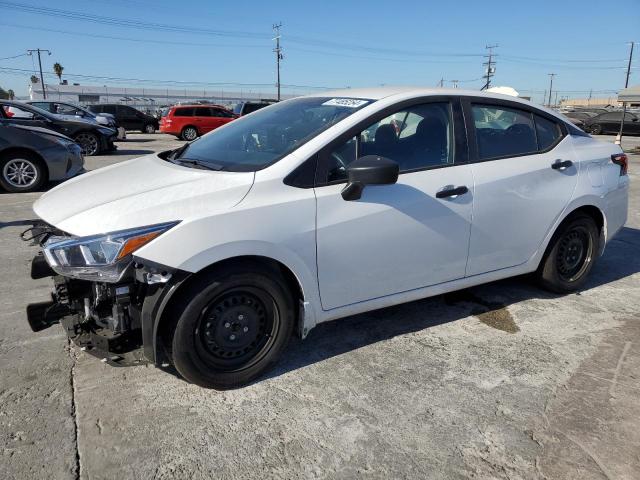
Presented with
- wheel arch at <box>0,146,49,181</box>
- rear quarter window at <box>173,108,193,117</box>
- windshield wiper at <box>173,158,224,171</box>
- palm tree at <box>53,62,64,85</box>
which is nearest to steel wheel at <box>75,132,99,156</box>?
wheel arch at <box>0,146,49,181</box>

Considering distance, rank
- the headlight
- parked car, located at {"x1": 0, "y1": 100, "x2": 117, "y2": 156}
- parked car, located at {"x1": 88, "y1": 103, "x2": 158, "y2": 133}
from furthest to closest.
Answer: parked car, located at {"x1": 88, "y1": 103, "x2": 158, "y2": 133} → parked car, located at {"x1": 0, "y1": 100, "x2": 117, "y2": 156} → the headlight

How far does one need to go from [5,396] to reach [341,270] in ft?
6.42

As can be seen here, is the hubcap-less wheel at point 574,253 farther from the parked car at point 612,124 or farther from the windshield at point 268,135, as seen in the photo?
the parked car at point 612,124

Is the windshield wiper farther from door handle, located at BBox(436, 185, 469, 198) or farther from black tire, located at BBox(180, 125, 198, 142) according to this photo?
black tire, located at BBox(180, 125, 198, 142)

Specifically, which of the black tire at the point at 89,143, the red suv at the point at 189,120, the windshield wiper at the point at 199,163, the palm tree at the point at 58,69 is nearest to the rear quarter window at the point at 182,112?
the red suv at the point at 189,120

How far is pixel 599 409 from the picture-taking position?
2.76 m

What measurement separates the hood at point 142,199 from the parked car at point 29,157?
5.91 meters

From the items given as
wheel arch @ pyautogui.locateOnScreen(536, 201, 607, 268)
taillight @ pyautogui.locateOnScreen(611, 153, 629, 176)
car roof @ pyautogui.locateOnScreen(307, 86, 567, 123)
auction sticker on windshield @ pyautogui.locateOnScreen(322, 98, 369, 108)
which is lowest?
wheel arch @ pyautogui.locateOnScreen(536, 201, 607, 268)

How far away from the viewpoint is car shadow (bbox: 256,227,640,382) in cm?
336

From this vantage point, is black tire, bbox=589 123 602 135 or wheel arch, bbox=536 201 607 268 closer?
wheel arch, bbox=536 201 607 268

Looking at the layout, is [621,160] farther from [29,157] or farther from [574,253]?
[29,157]

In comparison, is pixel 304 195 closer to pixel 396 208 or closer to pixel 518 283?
pixel 396 208

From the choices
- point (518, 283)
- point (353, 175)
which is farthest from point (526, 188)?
point (353, 175)

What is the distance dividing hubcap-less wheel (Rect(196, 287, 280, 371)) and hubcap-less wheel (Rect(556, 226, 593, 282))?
103 inches
